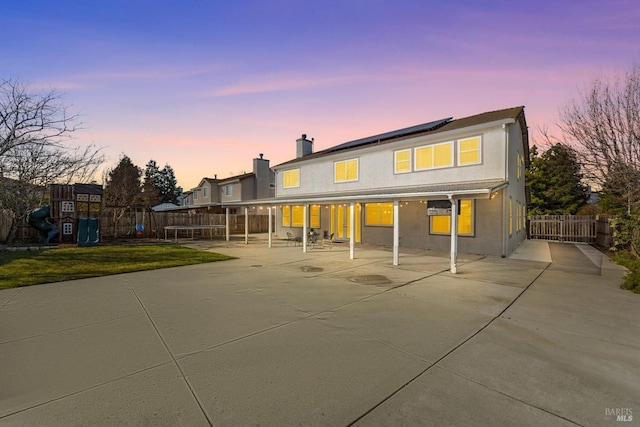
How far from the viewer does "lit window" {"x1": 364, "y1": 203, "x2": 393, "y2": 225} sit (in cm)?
1514

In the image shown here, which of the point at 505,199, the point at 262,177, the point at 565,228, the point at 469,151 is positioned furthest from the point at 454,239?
the point at 262,177

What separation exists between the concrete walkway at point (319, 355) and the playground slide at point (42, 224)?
36.2ft

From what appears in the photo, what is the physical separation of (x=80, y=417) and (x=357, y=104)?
1498cm

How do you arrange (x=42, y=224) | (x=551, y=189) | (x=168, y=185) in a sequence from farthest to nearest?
1. (x=168, y=185)
2. (x=551, y=189)
3. (x=42, y=224)

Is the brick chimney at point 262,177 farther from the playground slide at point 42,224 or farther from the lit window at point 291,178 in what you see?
the playground slide at point 42,224

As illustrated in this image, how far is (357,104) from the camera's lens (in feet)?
48.4

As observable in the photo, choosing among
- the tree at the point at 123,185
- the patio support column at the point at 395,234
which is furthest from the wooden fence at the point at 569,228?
the tree at the point at 123,185

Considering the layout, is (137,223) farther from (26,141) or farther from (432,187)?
(432,187)

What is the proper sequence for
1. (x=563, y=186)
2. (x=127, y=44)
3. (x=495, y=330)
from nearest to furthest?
(x=495, y=330), (x=127, y=44), (x=563, y=186)

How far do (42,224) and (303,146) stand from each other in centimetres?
1668

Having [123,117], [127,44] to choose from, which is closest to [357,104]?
[127,44]

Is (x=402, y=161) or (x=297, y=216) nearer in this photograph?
(x=402, y=161)

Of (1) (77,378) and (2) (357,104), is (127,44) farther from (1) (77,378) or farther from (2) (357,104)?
(1) (77,378)

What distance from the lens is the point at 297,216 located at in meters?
20.3
